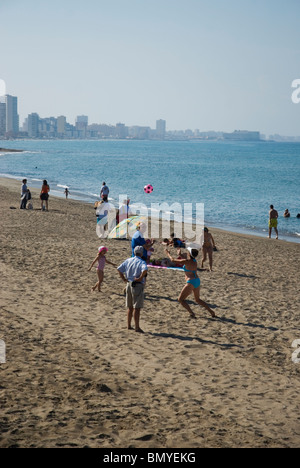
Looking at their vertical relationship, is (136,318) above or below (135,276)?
below

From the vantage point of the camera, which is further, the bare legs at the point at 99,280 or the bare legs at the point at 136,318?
the bare legs at the point at 99,280

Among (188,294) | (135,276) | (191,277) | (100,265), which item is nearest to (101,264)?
(100,265)

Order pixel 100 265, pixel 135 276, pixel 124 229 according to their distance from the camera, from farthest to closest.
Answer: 1. pixel 124 229
2. pixel 100 265
3. pixel 135 276

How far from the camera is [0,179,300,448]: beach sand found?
593 cm

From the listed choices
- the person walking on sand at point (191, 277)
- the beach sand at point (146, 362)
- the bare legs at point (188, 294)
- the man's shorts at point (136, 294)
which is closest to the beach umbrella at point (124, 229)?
the beach sand at point (146, 362)

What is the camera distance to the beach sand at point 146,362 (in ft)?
19.4

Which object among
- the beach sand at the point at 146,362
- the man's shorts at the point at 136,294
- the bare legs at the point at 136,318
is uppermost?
the man's shorts at the point at 136,294

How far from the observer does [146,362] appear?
26.3 feet

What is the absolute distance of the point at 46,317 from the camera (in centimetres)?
972

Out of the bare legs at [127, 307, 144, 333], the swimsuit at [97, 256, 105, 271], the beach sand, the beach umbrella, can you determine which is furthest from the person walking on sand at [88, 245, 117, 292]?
the beach umbrella

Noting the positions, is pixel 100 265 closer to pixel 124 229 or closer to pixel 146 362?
pixel 146 362

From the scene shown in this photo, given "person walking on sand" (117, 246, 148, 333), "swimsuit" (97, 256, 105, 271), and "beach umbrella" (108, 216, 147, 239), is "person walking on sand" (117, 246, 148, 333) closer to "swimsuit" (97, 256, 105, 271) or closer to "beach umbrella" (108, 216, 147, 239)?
"swimsuit" (97, 256, 105, 271)

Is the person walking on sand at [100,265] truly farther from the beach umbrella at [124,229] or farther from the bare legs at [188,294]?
the beach umbrella at [124,229]

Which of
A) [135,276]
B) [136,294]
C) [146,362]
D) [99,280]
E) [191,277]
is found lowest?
[146,362]
